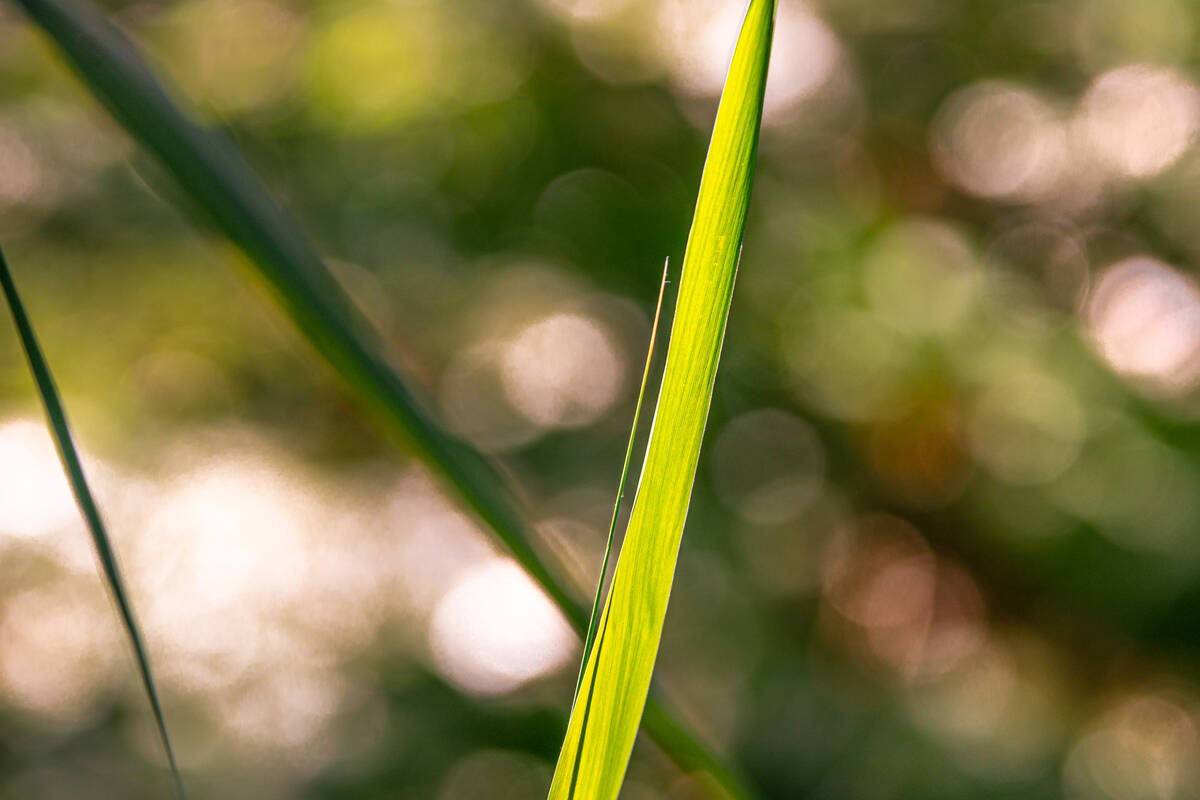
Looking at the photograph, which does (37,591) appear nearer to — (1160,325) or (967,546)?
(967,546)

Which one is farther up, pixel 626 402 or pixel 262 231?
pixel 626 402

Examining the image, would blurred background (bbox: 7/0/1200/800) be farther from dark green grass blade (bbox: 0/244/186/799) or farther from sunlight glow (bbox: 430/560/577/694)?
dark green grass blade (bbox: 0/244/186/799)

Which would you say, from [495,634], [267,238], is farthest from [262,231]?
[495,634]

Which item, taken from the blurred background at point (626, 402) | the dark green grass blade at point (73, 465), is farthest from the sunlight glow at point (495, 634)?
the dark green grass blade at point (73, 465)

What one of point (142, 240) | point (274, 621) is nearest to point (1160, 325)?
point (274, 621)

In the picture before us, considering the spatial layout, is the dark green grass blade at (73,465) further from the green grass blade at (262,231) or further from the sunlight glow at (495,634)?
the sunlight glow at (495,634)

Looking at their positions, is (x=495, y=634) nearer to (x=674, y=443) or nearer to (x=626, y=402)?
(x=626, y=402)
